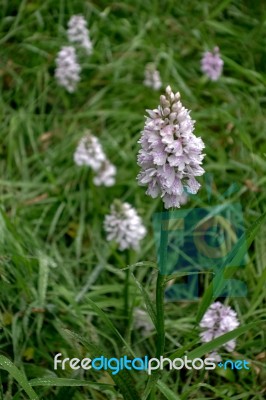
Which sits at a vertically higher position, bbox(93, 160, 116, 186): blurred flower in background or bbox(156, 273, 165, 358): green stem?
bbox(156, 273, 165, 358): green stem

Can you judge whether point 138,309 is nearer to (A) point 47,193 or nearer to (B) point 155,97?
(A) point 47,193

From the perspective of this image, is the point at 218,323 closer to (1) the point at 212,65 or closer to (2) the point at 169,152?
(2) the point at 169,152

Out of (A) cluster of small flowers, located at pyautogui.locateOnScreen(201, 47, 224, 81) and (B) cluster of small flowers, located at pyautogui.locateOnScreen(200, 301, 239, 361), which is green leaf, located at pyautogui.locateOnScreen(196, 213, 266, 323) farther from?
(A) cluster of small flowers, located at pyautogui.locateOnScreen(201, 47, 224, 81)

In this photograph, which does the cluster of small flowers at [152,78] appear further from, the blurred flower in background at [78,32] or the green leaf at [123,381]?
the green leaf at [123,381]

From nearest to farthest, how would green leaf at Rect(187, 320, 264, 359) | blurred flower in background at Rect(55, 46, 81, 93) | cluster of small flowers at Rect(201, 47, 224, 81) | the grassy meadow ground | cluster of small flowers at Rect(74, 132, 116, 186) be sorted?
green leaf at Rect(187, 320, 264, 359) → the grassy meadow ground → cluster of small flowers at Rect(74, 132, 116, 186) → cluster of small flowers at Rect(201, 47, 224, 81) → blurred flower in background at Rect(55, 46, 81, 93)

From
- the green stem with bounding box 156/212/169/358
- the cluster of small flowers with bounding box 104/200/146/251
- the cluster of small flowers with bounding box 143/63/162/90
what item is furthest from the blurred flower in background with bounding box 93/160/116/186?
the green stem with bounding box 156/212/169/358

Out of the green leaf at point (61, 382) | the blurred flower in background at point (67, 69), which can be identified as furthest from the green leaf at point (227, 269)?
the blurred flower in background at point (67, 69)
